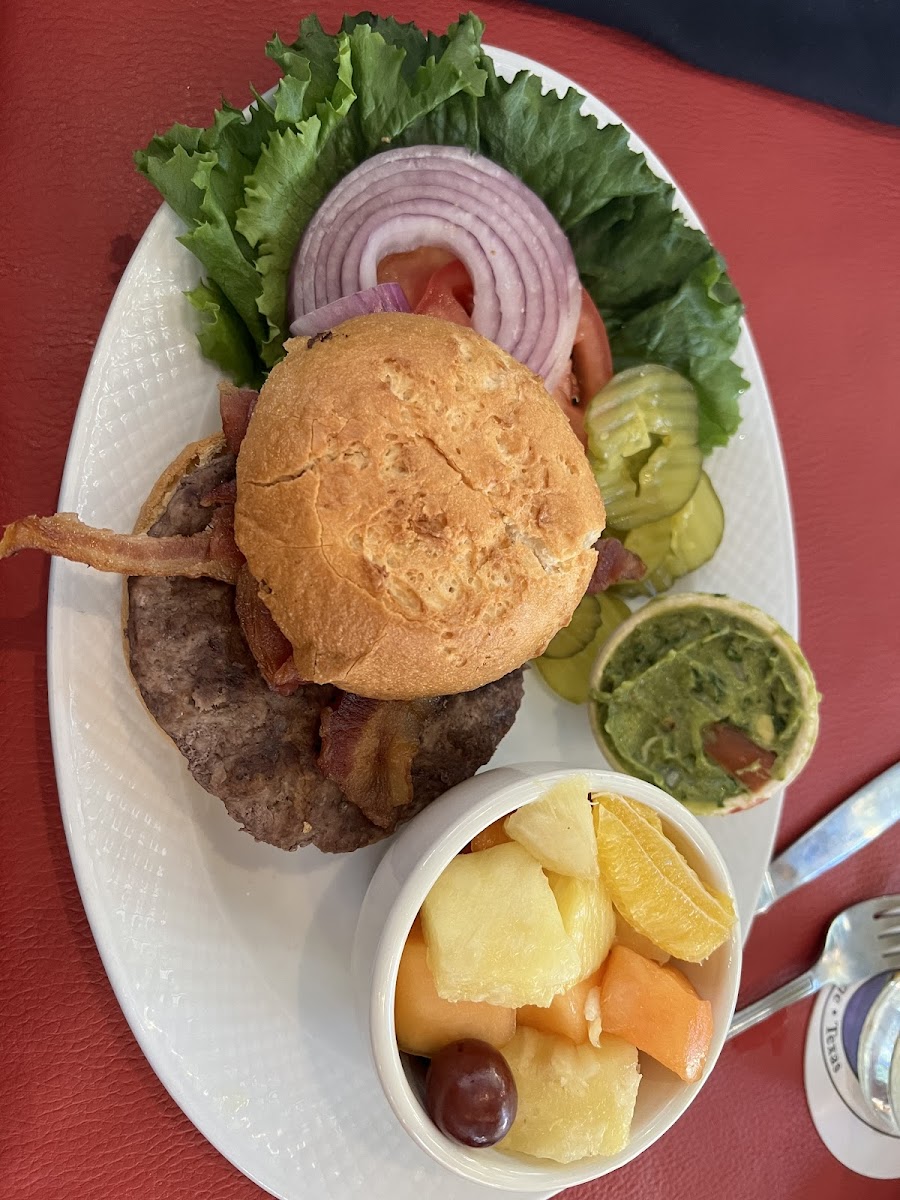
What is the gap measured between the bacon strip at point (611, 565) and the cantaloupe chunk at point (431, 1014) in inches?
34.3

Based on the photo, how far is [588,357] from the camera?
2287mm

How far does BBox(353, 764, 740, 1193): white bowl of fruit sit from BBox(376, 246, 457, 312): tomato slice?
3.94 ft

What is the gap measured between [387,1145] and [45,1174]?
764 millimetres

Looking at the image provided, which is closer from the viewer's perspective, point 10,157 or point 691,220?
point 10,157

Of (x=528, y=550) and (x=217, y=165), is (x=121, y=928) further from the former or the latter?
(x=217, y=165)

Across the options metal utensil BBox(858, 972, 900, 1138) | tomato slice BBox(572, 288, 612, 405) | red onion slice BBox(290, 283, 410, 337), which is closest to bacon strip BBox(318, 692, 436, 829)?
red onion slice BBox(290, 283, 410, 337)

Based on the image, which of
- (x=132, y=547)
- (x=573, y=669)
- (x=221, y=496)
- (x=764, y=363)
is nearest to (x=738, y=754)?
(x=573, y=669)

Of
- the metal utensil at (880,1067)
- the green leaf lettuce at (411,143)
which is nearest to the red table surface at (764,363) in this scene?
the metal utensil at (880,1067)

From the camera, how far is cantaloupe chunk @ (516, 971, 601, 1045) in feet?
5.52

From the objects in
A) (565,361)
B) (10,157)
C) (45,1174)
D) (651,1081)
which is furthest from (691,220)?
(45,1174)

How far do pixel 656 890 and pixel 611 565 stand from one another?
75 cm

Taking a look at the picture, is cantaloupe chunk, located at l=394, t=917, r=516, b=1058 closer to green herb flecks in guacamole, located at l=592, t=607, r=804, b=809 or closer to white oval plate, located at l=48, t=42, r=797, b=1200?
white oval plate, located at l=48, t=42, r=797, b=1200

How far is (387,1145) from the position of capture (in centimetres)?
202

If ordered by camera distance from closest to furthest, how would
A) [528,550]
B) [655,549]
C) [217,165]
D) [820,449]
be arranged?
[528,550] < [217,165] < [655,549] < [820,449]
